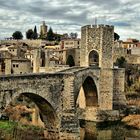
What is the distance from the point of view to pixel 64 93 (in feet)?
72.8

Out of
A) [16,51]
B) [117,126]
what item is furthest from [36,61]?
[117,126]

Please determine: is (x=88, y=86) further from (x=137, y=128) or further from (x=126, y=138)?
(x=126, y=138)

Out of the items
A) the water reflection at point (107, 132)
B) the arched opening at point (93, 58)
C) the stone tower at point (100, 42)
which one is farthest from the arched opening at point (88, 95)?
the arched opening at point (93, 58)

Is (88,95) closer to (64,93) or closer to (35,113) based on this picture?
(35,113)

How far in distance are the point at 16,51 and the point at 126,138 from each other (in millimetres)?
28563

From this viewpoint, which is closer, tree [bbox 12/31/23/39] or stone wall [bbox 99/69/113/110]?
stone wall [bbox 99/69/113/110]

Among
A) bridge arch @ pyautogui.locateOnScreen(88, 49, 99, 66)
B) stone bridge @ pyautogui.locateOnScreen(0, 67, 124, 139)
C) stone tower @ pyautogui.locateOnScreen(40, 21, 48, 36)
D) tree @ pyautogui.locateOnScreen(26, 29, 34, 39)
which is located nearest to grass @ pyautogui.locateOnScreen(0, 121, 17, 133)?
stone bridge @ pyautogui.locateOnScreen(0, 67, 124, 139)

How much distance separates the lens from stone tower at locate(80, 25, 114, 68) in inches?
1221

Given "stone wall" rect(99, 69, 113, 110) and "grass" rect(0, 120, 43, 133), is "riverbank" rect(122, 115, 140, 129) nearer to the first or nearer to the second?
"stone wall" rect(99, 69, 113, 110)

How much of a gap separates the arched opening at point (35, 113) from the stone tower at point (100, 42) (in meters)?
6.20

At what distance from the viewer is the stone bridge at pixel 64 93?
1877 centimetres

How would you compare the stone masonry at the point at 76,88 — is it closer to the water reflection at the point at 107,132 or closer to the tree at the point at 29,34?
the water reflection at the point at 107,132

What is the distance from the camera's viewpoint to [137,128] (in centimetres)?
2802

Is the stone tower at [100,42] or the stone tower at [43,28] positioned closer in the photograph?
the stone tower at [100,42]
